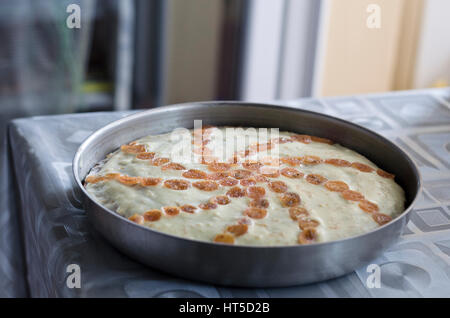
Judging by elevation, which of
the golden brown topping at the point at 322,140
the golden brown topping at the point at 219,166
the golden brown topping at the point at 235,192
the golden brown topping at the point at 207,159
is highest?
the golden brown topping at the point at 322,140

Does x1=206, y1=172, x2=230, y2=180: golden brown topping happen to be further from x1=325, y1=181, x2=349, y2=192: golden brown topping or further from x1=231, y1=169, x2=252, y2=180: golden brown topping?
x1=325, y1=181, x2=349, y2=192: golden brown topping

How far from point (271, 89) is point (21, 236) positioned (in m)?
1.76

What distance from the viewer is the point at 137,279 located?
2.91 feet

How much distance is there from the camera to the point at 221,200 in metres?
1.00

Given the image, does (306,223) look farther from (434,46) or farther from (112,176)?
(434,46)

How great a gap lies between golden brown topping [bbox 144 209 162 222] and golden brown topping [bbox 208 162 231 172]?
212 mm

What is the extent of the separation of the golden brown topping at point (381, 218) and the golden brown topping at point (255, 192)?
0.20 meters

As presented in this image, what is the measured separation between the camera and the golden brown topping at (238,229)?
35.3 inches

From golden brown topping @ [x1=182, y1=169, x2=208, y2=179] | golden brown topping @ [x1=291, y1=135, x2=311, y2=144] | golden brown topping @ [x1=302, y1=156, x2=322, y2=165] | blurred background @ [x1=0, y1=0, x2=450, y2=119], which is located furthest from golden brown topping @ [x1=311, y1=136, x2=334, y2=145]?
blurred background @ [x1=0, y1=0, x2=450, y2=119]

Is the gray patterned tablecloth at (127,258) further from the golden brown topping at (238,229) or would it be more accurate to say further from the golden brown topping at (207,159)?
the golden brown topping at (207,159)

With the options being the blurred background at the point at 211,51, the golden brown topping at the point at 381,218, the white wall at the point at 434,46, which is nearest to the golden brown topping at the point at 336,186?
the golden brown topping at the point at 381,218

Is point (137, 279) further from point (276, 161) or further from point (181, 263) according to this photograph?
point (276, 161)

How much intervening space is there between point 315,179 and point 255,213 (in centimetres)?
20
